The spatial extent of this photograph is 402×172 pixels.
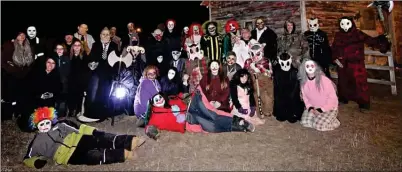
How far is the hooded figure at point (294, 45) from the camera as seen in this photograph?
7386mm

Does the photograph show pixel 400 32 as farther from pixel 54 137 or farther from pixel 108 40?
pixel 54 137

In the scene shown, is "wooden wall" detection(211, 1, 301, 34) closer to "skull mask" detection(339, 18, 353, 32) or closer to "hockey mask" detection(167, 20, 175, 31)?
"skull mask" detection(339, 18, 353, 32)

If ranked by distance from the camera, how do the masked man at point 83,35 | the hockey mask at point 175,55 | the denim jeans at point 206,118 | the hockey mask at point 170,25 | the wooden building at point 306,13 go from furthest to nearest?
the wooden building at point 306,13
the hockey mask at point 170,25
the masked man at point 83,35
the hockey mask at point 175,55
the denim jeans at point 206,118

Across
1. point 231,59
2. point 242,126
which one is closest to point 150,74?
point 231,59

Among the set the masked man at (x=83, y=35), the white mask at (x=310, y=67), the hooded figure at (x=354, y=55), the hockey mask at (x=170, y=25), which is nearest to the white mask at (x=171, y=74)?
the hockey mask at (x=170, y=25)

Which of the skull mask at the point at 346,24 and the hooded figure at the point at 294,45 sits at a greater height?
the skull mask at the point at 346,24

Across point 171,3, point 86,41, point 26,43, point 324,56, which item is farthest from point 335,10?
point 171,3

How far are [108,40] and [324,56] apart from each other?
16.6 ft

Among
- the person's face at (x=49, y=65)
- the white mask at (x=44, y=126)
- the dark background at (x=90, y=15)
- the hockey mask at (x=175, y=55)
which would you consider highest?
the dark background at (x=90, y=15)

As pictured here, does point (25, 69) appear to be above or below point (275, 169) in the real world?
above

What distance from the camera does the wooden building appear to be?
11.3 m

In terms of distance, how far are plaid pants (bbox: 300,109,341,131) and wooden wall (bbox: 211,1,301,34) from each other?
5.86 m

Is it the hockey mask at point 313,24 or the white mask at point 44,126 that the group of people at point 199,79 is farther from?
the white mask at point 44,126

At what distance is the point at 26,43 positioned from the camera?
7.55 m
